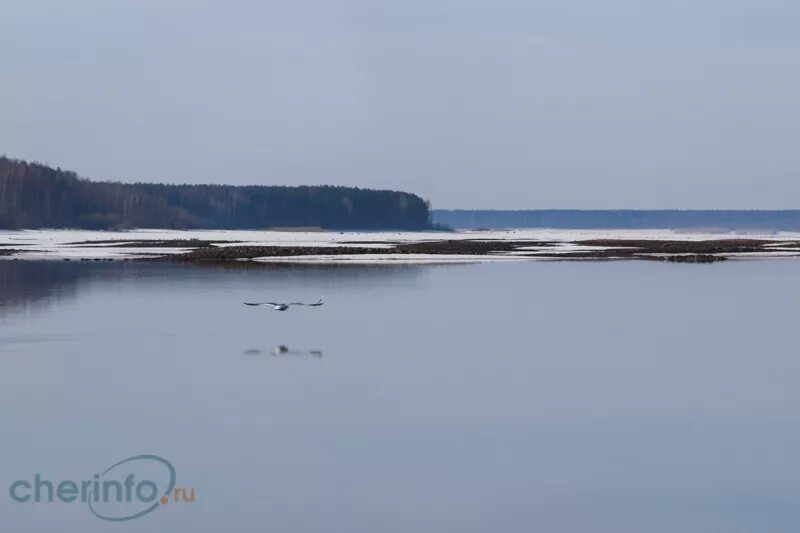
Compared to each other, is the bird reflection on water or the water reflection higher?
the bird reflection on water

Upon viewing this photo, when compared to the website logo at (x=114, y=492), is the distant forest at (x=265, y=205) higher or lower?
higher

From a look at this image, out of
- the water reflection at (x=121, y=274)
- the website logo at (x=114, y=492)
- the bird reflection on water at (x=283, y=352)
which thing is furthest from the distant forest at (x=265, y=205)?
the website logo at (x=114, y=492)

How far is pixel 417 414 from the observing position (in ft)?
30.8

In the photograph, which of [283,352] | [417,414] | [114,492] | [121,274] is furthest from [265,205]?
[114,492]

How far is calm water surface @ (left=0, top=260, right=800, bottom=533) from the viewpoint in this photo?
692 cm

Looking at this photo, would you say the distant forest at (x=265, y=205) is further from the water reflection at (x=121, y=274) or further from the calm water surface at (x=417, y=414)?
the calm water surface at (x=417, y=414)

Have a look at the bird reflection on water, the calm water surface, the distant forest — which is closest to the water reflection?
the calm water surface

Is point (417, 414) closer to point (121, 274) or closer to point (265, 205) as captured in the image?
point (121, 274)

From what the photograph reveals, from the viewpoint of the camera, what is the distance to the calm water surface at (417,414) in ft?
22.7

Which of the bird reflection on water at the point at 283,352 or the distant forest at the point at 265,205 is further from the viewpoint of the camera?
the distant forest at the point at 265,205

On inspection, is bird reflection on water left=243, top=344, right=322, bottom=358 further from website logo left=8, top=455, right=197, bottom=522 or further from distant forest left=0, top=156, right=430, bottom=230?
distant forest left=0, top=156, right=430, bottom=230

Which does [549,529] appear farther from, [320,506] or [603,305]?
[603,305]

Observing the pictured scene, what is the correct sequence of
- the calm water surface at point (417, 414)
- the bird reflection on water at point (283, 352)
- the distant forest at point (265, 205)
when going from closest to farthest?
1. the calm water surface at point (417, 414)
2. the bird reflection on water at point (283, 352)
3. the distant forest at point (265, 205)

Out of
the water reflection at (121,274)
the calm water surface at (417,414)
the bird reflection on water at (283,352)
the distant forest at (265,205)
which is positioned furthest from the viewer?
the distant forest at (265,205)
